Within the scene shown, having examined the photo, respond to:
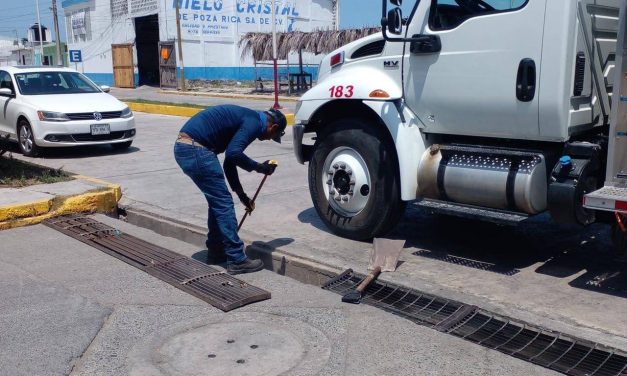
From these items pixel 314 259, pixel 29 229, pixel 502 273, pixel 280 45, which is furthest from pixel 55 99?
pixel 280 45

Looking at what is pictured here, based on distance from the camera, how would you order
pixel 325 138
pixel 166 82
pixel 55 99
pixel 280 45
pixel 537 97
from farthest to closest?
pixel 166 82 < pixel 280 45 < pixel 55 99 < pixel 325 138 < pixel 537 97

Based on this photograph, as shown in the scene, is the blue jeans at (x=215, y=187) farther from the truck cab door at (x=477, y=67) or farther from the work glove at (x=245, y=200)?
the truck cab door at (x=477, y=67)

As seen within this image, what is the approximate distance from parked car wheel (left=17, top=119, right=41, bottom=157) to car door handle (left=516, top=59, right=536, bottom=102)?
9.32 metres

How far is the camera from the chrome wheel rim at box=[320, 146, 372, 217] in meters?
6.06

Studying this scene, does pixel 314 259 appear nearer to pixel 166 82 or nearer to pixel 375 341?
pixel 375 341

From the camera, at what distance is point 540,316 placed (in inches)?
169

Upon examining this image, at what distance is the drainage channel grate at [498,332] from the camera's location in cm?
380

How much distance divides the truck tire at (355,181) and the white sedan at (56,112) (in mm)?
6429

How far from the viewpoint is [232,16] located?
1500 inches

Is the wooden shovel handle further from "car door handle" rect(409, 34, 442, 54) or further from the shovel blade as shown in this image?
"car door handle" rect(409, 34, 442, 54)

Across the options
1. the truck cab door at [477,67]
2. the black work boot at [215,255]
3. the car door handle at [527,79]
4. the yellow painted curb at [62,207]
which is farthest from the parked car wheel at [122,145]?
the car door handle at [527,79]

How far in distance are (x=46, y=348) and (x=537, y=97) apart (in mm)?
3873

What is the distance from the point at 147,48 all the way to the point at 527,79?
3922 cm

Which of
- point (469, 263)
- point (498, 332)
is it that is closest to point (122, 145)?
point (469, 263)
